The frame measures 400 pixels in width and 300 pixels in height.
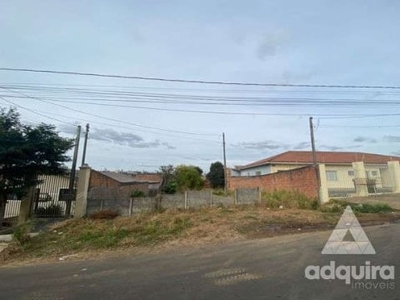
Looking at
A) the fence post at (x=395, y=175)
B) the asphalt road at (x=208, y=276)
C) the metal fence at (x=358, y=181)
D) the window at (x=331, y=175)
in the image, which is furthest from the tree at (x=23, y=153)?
the window at (x=331, y=175)

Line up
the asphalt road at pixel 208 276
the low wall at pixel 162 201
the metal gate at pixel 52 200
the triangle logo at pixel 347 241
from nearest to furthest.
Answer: the asphalt road at pixel 208 276
the triangle logo at pixel 347 241
the metal gate at pixel 52 200
the low wall at pixel 162 201

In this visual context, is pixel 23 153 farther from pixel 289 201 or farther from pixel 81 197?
pixel 289 201

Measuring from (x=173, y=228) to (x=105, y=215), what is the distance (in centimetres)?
420

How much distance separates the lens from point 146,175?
56781 mm

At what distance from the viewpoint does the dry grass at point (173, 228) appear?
1066cm

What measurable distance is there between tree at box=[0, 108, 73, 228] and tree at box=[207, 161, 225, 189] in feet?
97.9

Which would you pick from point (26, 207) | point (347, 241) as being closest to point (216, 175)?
point (26, 207)

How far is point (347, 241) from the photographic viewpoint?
9539 mm

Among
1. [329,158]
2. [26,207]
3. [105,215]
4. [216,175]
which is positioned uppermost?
[329,158]

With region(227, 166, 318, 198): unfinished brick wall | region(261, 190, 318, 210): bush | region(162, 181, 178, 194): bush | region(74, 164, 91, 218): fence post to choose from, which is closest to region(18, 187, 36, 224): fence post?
region(74, 164, 91, 218): fence post

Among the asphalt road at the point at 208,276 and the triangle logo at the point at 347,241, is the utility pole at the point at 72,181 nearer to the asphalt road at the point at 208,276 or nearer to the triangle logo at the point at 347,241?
the asphalt road at the point at 208,276

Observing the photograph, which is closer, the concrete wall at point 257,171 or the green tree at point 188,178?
the green tree at point 188,178

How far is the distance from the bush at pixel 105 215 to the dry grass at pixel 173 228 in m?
0.48

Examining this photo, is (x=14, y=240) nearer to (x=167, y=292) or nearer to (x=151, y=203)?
(x=151, y=203)
